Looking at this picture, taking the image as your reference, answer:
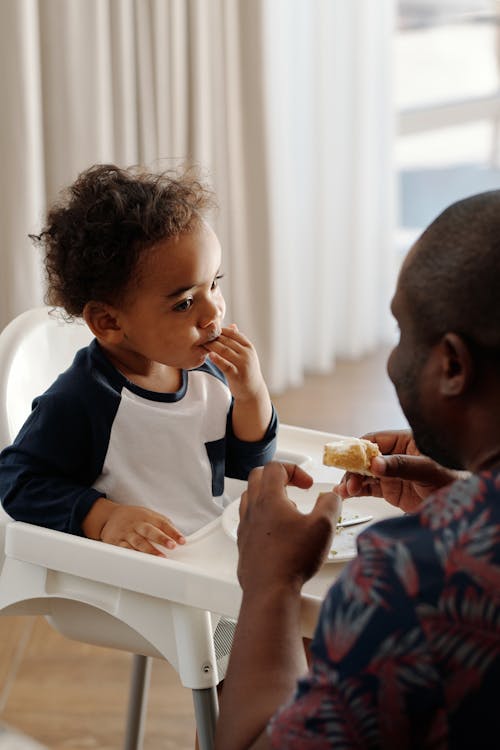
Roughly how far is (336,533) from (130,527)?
0.24 m

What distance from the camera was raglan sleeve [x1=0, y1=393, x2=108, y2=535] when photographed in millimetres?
1310

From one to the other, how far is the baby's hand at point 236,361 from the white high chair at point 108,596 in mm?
302

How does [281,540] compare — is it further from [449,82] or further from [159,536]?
[449,82]

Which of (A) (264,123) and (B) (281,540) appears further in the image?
(A) (264,123)

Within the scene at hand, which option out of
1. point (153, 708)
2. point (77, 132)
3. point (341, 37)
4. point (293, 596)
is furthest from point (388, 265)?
point (293, 596)

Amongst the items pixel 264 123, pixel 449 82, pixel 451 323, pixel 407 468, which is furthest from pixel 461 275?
pixel 449 82

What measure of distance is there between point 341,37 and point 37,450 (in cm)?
292

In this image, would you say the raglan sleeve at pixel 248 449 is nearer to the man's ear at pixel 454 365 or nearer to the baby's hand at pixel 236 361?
the baby's hand at pixel 236 361

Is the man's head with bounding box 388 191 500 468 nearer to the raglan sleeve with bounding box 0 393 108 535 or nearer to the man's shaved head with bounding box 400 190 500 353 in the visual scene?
the man's shaved head with bounding box 400 190 500 353

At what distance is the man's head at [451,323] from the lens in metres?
0.79

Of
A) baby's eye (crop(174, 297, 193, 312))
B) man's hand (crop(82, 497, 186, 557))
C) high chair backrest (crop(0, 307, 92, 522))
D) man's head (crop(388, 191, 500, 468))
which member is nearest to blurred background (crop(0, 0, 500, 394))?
high chair backrest (crop(0, 307, 92, 522))

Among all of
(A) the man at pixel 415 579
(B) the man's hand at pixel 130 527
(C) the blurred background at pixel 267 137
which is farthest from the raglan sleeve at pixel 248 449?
(C) the blurred background at pixel 267 137

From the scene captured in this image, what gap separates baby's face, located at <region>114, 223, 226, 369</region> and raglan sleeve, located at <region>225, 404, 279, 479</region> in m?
0.13

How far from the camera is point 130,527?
1.26m
